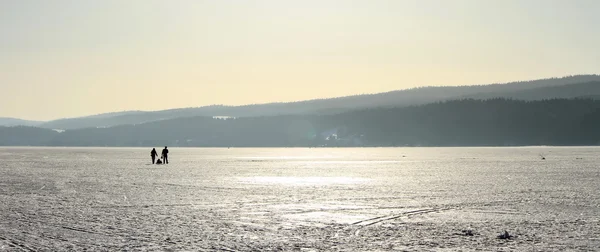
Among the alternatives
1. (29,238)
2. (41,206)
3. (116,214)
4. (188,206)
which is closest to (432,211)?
(188,206)

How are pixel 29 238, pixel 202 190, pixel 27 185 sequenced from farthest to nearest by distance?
pixel 27 185 → pixel 202 190 → pixel 29 238

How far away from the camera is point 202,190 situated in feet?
105

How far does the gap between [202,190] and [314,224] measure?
13.9 metres

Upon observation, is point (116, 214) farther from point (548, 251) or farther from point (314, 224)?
point (548, 251)

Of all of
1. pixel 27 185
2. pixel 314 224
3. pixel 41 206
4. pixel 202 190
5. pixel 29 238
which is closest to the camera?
pixel 29 238

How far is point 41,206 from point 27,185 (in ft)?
40.6

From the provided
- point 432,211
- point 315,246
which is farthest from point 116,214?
point 432,211


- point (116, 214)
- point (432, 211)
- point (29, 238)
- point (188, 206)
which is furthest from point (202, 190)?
point (29, 238)

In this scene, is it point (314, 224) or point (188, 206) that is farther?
point (188, 206)

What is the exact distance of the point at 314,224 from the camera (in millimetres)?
19062

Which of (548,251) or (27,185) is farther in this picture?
(27,185)

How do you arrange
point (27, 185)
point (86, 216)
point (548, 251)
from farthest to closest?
point (27, 185)
point (86, 216)
point (548, 251)

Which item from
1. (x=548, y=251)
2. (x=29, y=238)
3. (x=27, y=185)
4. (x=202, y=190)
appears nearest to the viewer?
(x=548, y=251)

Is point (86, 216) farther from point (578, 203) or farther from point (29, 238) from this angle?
point (578, 203)
